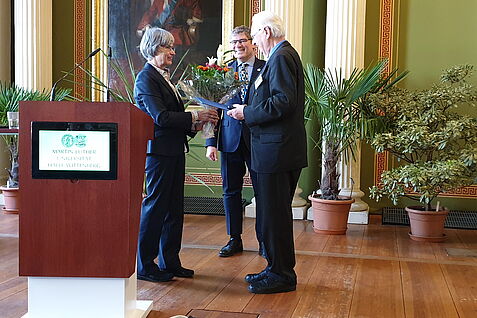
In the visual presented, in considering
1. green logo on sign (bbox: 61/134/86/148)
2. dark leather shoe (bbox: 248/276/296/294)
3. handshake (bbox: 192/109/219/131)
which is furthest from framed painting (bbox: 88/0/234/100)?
green logo on sign (bbox: 61/134/86/148)

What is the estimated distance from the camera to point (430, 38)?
6133 mm

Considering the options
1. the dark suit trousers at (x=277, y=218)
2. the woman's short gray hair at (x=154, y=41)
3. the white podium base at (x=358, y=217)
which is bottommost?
the white podium base at (x=358, y=217)

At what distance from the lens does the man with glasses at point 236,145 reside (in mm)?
4164

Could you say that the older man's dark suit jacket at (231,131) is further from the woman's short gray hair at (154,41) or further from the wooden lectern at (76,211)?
the wooden lectern at (76,211)

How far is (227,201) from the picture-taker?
4.38 meters

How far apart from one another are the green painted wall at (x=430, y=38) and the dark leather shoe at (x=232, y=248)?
8.33 feet

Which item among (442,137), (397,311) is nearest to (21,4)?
(442,137)

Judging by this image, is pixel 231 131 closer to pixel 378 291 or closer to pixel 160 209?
pixel 160 209

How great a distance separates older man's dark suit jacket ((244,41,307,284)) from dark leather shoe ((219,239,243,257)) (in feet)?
2.89

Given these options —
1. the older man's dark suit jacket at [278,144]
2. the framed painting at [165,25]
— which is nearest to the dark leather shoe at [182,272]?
the older man's dark suit jacket at [278,144]

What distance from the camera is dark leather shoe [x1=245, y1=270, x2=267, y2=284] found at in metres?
3.46

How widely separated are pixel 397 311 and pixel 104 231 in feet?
5.09

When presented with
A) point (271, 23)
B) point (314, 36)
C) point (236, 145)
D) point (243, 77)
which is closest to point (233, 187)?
point (236, 145)

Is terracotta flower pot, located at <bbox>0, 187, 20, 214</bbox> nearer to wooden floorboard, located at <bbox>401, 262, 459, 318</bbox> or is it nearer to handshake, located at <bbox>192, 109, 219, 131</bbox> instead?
handshake, located at <bbox>192, 109, 219, 131</bbox>
